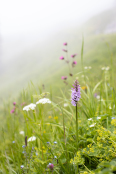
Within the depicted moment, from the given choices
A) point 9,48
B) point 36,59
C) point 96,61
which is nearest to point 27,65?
point 36,59

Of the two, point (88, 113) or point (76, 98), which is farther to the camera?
point (88, 113)

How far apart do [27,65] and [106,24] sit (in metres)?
14.1

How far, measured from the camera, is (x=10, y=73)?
72.1 feet

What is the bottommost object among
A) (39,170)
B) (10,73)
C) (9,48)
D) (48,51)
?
(39,170)

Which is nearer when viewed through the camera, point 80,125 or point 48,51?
point 80,125

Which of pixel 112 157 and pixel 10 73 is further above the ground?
pixel 10 73

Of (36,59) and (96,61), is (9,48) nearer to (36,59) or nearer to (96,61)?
(36,59)

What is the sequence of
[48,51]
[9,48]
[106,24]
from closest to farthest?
[106,24], [48,51], [9,48]

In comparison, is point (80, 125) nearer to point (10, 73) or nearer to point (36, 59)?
point (36, 59)

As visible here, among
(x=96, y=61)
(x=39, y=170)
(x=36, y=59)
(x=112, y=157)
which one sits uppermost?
(x=36, y=59)

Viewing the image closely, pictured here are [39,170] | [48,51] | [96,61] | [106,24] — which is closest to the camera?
[39,170]

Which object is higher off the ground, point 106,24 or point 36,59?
point 106,24

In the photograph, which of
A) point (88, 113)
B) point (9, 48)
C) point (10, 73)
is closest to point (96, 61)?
point (88, 113)

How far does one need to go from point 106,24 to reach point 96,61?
46.8 ft
